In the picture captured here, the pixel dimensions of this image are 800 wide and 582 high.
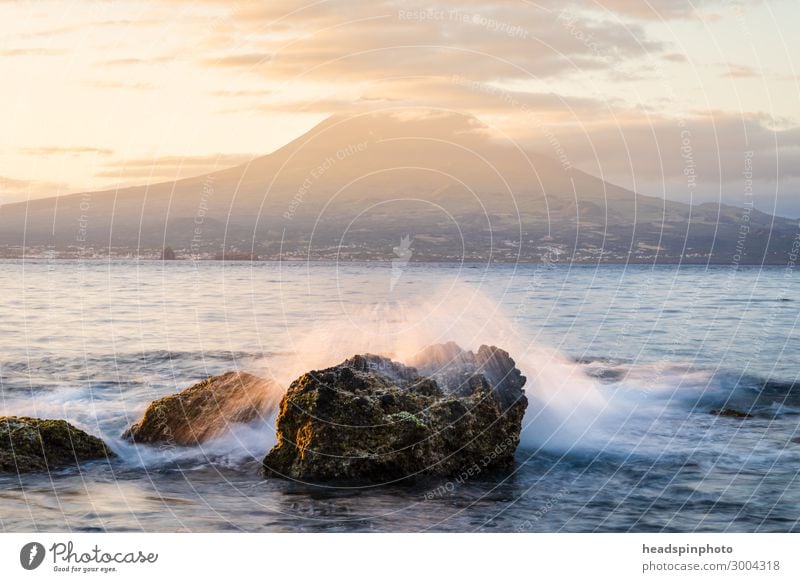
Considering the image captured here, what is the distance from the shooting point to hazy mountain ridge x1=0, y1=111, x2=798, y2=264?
191ft

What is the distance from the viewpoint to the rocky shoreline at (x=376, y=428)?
1533 centimetres

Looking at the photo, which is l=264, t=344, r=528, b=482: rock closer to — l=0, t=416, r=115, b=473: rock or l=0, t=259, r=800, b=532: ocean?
l=0, t=259, r=800, b=532: ocean

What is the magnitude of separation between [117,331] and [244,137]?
14.4 meters

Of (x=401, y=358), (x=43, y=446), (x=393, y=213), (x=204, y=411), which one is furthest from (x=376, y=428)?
(x=393, y=213)

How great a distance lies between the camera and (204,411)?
709 inches

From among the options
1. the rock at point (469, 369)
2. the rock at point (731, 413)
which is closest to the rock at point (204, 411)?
the rock at point (469, 369)

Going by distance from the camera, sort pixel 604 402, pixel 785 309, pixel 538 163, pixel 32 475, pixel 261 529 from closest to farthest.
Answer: pixel 261 529 → pixel 32 475 → pixel 604 402 → pixel 785 309 → pixel 538 163

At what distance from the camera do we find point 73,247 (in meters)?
98.0

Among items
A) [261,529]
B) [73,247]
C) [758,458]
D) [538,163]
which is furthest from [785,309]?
[73,247]

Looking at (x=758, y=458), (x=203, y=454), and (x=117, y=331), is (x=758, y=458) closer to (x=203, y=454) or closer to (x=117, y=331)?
(x=203, y=454)

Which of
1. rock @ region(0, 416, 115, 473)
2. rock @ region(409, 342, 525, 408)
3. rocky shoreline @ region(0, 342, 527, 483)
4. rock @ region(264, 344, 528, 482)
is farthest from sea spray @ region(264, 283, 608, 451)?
rock @ region(0, 416, 115, 473)

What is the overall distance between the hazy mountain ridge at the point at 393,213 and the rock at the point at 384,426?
22458mm

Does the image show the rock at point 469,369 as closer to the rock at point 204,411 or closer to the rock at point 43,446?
the rock at point 204,411

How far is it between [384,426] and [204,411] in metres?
4.46
